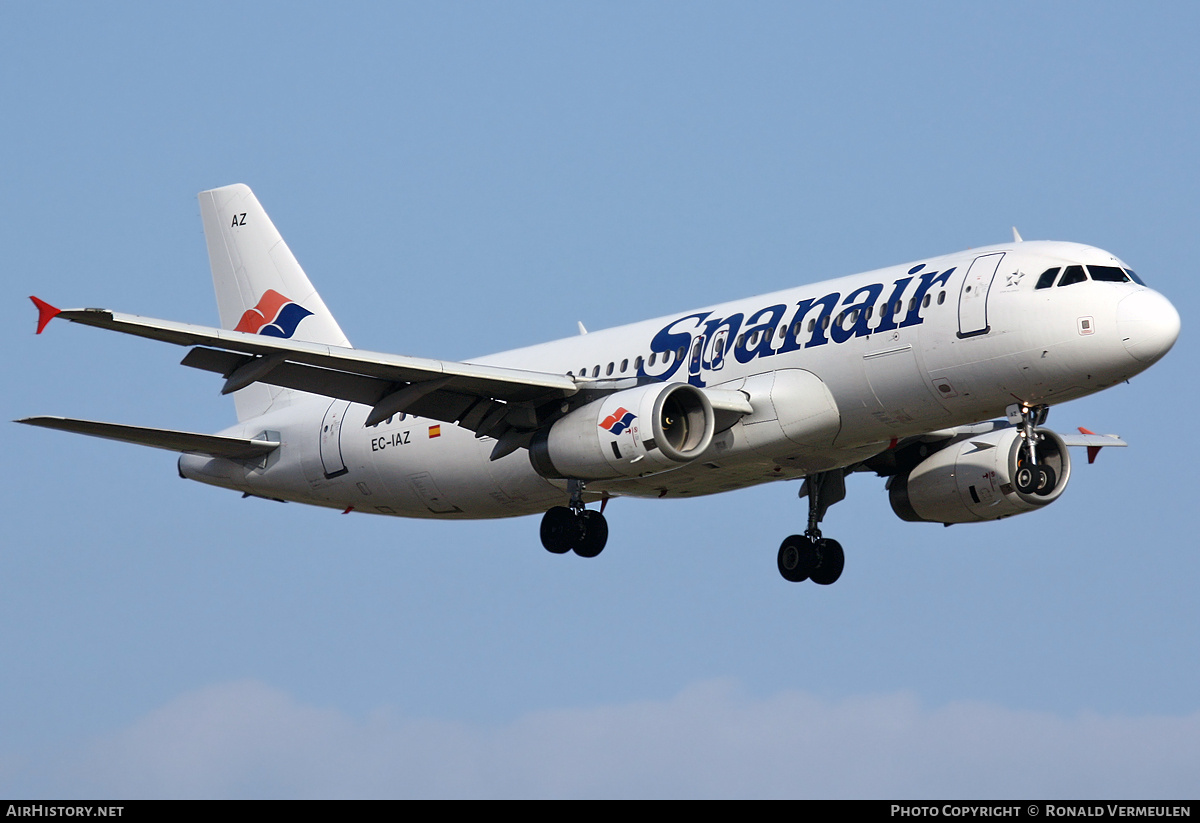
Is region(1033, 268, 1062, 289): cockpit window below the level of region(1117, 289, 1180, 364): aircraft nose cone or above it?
above

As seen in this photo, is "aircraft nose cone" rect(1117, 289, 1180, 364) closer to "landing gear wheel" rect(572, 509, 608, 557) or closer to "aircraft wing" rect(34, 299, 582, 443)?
"aircraft wing" rect(34, 299, 582, 443)

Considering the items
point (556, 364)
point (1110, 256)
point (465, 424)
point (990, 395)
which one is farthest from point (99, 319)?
point (1110, 256)

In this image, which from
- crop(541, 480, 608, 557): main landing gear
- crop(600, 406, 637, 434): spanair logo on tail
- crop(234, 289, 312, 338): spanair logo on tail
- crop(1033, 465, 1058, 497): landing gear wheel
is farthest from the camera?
crop(234, 289, 312, 338): spanair logo on tail

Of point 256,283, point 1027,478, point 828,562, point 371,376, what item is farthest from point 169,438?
point 1027,478

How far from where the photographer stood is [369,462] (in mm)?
37562

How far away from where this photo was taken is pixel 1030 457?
3153 cm

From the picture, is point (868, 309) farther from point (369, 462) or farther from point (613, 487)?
point (369, 462)

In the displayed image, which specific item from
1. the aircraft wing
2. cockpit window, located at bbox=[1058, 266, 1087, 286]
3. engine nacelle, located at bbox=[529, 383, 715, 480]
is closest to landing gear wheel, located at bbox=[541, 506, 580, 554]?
the aircraft wing

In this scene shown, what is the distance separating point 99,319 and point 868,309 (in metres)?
13.7

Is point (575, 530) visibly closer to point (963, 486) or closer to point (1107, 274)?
point (963, 486)

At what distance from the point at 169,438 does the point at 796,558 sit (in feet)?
46.6

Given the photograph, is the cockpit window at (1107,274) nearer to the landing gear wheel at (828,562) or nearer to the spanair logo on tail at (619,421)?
the spanair logo on tail at (619,421)

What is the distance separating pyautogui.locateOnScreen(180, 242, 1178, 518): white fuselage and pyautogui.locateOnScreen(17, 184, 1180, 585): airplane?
0.13ft

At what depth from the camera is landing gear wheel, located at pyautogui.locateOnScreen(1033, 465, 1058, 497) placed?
31.8m
